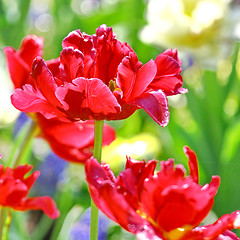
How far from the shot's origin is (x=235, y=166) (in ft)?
2.70

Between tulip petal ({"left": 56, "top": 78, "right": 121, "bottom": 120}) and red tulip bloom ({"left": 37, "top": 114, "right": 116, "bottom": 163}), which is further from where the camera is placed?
red tulip bloom ({"left": 37, "top": 114, "right": 116, "bottom": 163})

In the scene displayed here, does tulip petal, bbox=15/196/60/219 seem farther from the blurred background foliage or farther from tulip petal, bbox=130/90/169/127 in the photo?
the blurred background foliage

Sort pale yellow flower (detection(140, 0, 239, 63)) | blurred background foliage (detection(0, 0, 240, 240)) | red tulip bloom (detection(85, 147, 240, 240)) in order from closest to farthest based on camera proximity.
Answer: red tulip bloom (detection(85, 147, 240, 240)) < blurred background foliage (detection(0, 0, 240, 240)) < pale yellow flower (detection(140, 0, 239, 63))

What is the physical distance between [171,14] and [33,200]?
803 millimetres

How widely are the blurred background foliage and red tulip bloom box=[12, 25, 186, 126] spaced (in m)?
0.39

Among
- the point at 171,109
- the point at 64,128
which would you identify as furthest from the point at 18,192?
the point at 171,109

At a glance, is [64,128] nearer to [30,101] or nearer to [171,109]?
[30,101]

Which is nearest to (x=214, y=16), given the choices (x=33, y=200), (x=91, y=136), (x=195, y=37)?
(x=195, y=37)

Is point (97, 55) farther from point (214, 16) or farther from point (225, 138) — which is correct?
point (214, 16)

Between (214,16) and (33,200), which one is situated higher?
(33,200)

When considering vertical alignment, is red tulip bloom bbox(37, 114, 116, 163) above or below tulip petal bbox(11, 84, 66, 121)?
below

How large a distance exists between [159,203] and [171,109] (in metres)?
0.78

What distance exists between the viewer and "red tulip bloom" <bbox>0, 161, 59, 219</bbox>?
33 cm

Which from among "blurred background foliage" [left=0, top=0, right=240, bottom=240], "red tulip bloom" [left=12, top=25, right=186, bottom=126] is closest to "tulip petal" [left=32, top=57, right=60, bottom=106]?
"red tulip bloom" [left=12, top=25, right=186, bottom=126]
